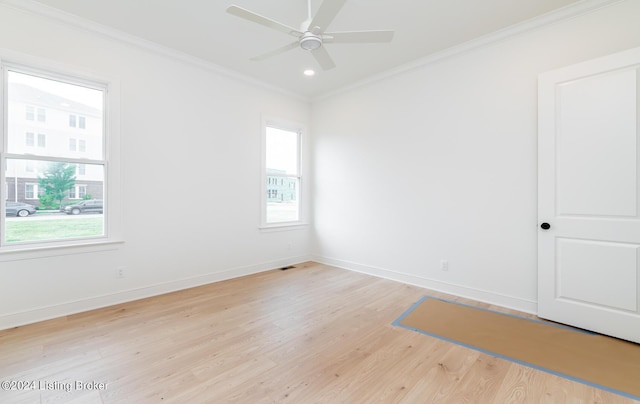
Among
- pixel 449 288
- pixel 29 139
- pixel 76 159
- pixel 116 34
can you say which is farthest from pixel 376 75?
pixel 29 139

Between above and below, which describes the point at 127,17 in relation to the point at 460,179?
above

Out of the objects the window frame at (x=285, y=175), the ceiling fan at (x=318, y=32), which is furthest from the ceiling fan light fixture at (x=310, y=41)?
the window frame at (x=285, y=175)

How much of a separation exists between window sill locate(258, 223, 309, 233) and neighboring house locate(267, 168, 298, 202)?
43cm

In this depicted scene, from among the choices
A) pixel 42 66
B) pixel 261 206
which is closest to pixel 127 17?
pixel 42 66

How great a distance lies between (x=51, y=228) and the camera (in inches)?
111

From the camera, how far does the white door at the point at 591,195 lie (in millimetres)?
2344

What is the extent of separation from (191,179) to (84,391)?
96.9 inches

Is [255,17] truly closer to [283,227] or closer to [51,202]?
[51,202]

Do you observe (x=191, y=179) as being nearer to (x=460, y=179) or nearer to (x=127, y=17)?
(x=127, y=17)

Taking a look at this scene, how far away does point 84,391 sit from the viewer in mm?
1752

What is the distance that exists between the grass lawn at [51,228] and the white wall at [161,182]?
0.70ft

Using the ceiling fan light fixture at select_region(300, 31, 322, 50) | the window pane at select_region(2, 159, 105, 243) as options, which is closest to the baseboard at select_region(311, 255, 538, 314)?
the ceiling fan light fixture at select_region(300, 31, 322, 50)

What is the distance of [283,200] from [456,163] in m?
2.77

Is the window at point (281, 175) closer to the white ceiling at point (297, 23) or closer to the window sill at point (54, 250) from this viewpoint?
the white ceiling at point (297, 23)
